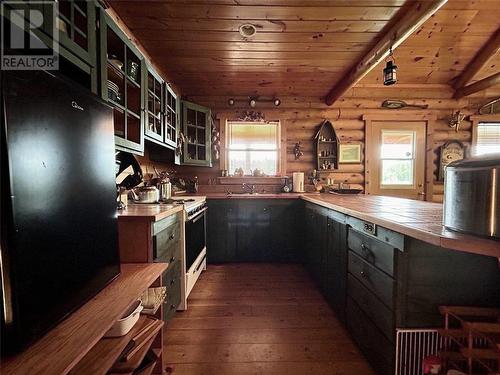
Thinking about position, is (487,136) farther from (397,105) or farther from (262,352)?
(262,352)

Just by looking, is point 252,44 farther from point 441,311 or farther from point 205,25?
point 441,311

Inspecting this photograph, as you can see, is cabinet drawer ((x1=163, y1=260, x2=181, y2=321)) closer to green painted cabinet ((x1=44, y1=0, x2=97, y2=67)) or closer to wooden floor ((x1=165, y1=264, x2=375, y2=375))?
wooden floor ((x1=165, y1=264, x2=375, y2=375))

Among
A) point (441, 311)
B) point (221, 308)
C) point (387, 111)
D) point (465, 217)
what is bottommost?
point (221, 308)

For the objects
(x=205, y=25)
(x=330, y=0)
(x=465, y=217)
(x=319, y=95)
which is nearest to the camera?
(x=465, y=217)

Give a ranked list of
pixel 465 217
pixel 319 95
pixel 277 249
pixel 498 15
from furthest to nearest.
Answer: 1. pixel 319 95
2. pixel 277 249
3. pixel 498 15
4. pixel 465 217

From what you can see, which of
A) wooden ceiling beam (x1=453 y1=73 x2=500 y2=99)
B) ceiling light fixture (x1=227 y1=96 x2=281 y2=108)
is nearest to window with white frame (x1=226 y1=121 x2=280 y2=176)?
ceiling light fixture (x1=227 y1=96 x2=281 y2=108)

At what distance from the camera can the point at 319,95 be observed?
12.5 ft

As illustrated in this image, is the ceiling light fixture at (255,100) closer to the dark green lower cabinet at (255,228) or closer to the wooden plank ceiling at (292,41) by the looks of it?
the wooden plank ceiling at (292,41)

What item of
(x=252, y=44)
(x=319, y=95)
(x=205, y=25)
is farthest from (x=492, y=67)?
(x=205, y=25)

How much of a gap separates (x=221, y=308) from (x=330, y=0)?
9.42 ft

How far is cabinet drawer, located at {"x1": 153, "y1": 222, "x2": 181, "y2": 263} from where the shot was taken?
56.4 inches

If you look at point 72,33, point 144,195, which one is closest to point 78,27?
point 72,33

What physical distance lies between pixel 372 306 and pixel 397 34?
7.81ft

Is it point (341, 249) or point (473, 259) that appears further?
point (341, 249)
